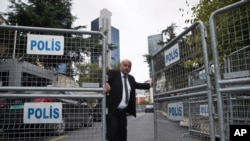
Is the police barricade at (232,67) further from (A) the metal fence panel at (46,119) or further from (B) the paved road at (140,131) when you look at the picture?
(B) the paved road at (140,131)

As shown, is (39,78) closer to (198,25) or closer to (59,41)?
(59,41)

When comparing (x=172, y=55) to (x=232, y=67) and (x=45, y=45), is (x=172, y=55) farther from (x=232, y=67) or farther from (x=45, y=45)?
(x=45, y=45)

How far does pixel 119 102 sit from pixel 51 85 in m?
1.36

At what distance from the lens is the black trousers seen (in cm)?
461

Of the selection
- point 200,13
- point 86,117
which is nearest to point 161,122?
point 86,117

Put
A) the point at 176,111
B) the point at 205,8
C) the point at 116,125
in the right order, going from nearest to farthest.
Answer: the point at 176,111, the point at 116,125, the point at 205,8

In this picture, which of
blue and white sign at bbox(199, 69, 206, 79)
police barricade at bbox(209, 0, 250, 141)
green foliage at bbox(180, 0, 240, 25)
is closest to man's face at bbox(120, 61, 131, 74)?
blue and white sign at bbox(199, 69, 206, 79)

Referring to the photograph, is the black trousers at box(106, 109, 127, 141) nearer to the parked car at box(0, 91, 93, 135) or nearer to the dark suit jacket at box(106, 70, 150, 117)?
the dark suit jacket at box(106, 70, 150, 117)

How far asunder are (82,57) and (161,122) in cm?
194

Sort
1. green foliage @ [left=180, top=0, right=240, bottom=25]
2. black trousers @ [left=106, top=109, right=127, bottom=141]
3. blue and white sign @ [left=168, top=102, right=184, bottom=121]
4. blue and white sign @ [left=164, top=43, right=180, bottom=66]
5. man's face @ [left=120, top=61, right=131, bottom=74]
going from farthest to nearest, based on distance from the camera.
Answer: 1. green foliage @ [left=180, top=0, right=240, bottom=25]
2. man's face @ [left=120, top=61, right=131, bottom=74]
3. black trousers @ [left=106, top=109, right=127, bottom=141]
4. blue and white sign @ [left=164, top=43, right=180, bottom=66]
5. blue and white sign @ [left=168, top=102, right=184, bottom=121]

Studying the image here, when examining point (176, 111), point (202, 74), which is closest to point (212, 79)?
point (202, 74)

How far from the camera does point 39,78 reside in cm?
372

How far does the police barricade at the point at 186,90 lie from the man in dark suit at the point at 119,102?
56cm

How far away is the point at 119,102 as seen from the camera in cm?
474
